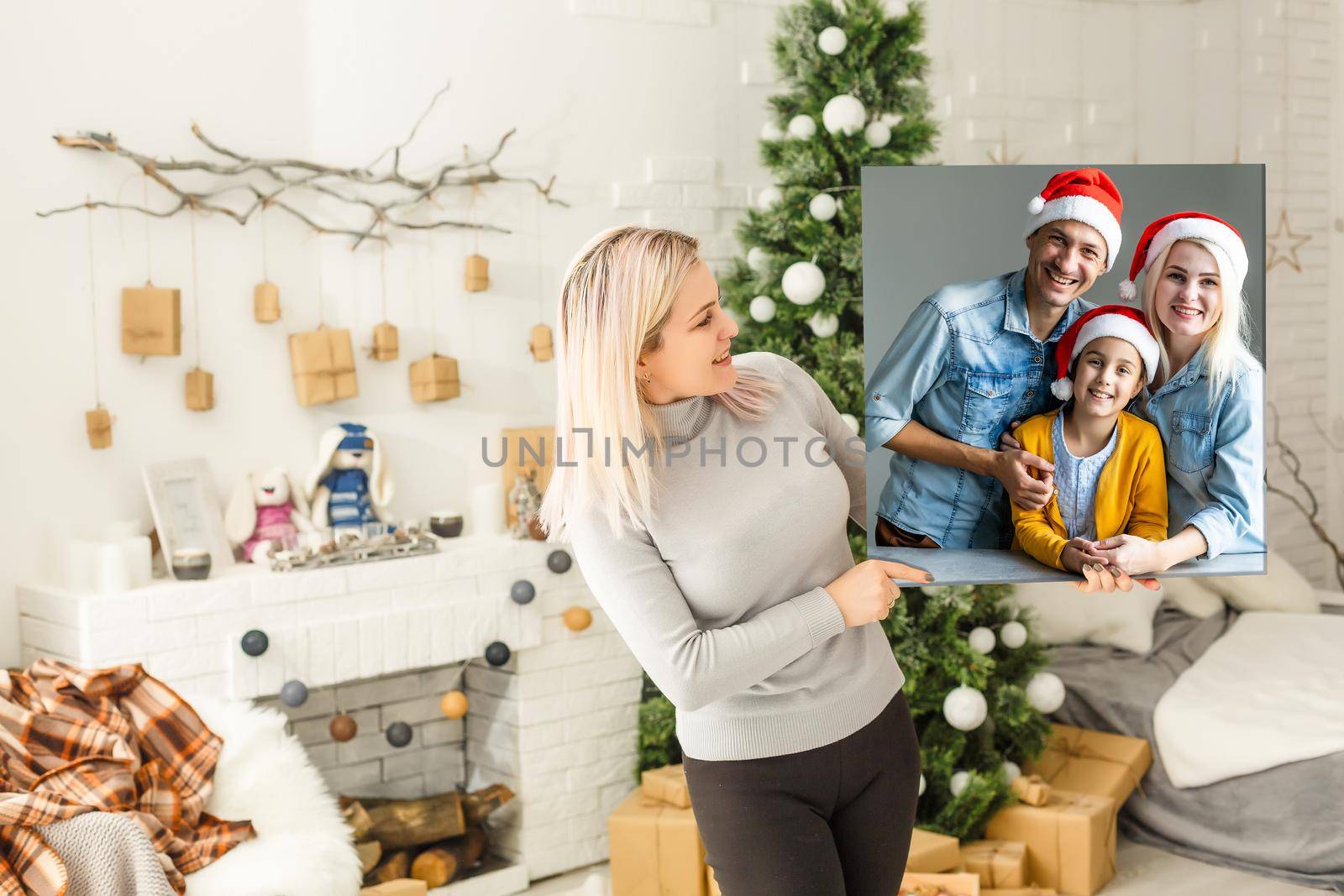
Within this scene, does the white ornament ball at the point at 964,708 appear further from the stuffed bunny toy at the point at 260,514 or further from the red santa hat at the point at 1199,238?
the stuffed bunny toy at the point at 260,514

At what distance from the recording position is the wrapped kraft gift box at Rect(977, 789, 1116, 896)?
9.36ft

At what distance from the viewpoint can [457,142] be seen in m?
3.11

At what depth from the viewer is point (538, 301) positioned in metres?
3.27

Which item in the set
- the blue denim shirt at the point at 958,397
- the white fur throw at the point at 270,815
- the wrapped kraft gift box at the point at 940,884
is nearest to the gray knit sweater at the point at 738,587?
the blue denim shirt at the point at 958,397

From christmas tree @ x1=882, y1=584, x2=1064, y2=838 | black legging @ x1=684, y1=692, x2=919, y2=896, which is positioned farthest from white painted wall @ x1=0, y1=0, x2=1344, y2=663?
black legging @ x1=684, y1=692, x2=919, y2=896

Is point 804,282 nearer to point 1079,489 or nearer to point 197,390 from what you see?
point 1079,489

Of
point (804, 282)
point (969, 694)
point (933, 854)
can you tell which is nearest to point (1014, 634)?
point (969, 694)

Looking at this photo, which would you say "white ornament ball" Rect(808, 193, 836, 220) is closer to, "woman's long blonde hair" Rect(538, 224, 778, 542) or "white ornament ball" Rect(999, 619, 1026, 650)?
"white ornament ball" Rect(999, 619, 1026, 650)

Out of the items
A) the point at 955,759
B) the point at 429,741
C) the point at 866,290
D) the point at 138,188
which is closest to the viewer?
the point at 866,290

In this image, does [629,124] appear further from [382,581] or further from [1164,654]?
[1164,654]

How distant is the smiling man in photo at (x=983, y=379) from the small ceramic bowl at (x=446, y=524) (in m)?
1.55

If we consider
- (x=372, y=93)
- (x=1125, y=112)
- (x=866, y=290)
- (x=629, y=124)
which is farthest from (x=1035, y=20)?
(x=866, y=290)

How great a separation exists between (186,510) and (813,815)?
5.91 feet

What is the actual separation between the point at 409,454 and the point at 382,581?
1.34ft
